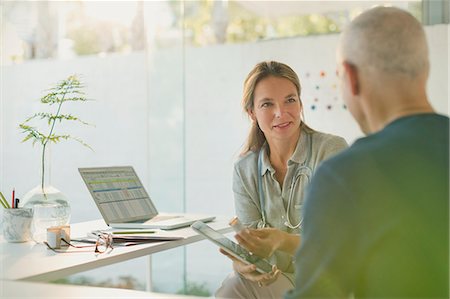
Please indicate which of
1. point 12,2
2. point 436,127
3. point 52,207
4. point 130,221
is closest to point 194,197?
point 12,2

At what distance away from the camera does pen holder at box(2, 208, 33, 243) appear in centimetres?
221

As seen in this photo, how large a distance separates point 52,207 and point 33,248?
0.20 meters

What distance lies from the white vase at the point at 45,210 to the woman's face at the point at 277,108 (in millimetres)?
716

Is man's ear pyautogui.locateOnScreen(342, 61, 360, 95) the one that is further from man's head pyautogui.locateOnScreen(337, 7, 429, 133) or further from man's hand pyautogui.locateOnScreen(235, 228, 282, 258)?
man's hand pyautogui.locateOnScreen(235, 228, 282, 258)

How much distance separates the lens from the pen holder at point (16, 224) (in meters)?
2.21

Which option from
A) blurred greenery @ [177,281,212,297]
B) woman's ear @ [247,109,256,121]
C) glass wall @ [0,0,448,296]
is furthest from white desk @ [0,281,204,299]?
blurred greenery @ [177,281,212,297]

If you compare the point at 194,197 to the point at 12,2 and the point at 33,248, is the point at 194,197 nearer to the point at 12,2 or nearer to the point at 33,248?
the point at 12,2

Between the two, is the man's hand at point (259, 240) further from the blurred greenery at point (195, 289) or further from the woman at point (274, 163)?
the blurred greenery at point (195, 289)

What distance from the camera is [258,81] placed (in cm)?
251

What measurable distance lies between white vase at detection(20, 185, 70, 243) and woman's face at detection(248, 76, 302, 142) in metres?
0.72

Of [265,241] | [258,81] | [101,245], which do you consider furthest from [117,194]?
[265,241]

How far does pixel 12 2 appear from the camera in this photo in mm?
4250

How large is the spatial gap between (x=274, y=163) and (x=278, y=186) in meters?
0.10

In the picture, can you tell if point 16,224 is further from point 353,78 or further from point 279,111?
point 353,78
